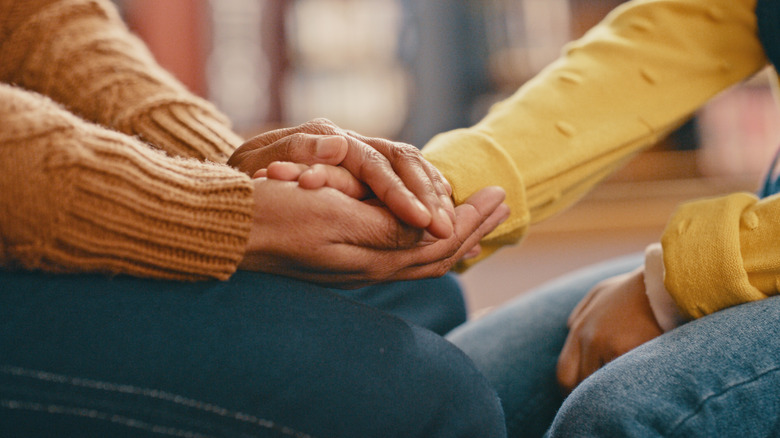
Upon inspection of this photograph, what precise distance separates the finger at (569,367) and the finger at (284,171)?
13.6 inches

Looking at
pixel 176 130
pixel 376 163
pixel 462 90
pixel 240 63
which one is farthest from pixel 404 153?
pixel 462 90

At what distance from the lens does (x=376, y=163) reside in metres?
0.54

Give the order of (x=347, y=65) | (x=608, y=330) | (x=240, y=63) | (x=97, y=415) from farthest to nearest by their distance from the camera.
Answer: (x=347, y=65)
(x=240, y=63)
(x=608, y=330)
(x=97, y=415)

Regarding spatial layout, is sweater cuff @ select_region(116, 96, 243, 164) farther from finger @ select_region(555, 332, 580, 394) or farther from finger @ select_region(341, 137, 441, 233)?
finger @ select_region(555, 332, 580, 394)

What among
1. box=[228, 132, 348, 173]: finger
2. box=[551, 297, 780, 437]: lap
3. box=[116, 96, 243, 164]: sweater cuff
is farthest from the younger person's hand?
box=[116, 96, 243, 164]: sweater cuff

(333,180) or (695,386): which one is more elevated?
(333,180)

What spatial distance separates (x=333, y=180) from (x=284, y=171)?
0.14 ft

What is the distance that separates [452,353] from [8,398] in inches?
12.3

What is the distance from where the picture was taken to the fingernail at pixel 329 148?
0.54 meters

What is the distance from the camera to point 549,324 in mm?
772

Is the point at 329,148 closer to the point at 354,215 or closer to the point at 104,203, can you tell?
the point at 354,215

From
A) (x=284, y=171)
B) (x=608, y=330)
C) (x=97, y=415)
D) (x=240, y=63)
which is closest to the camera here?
(x=97, y=415)

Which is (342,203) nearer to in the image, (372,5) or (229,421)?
(229,421)

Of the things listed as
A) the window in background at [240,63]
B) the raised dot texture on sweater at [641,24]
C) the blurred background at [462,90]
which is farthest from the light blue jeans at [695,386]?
the window in background at [240,63]
